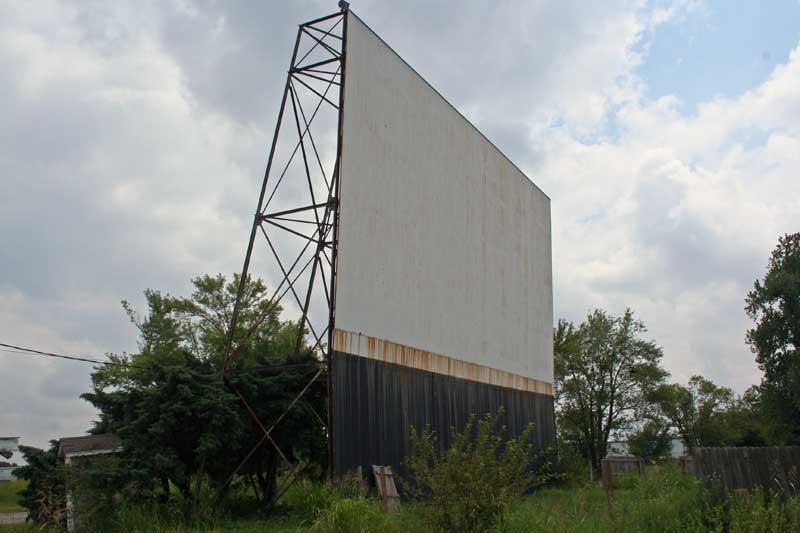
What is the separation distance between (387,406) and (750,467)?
9.83m

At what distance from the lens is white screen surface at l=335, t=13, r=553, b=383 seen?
20234 mm

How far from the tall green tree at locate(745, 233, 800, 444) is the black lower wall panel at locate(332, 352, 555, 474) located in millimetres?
22207

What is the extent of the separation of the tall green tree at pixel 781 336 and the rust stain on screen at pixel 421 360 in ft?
59.7

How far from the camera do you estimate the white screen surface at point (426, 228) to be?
20.2 meters

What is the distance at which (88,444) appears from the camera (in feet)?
61.1

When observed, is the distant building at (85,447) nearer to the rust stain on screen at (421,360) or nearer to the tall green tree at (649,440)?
the rust stain on screen at (421,360)

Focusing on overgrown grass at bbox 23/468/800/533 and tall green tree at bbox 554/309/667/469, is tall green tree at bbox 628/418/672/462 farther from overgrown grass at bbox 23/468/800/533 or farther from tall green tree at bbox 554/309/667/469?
overgrown grass at bbox 23/468/800/533

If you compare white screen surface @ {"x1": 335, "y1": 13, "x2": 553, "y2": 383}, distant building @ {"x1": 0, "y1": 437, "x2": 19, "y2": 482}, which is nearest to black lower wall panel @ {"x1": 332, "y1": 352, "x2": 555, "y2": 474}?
white screen surface @ {"x1": 335, "y1": 13, "x2": 553, "y2": 383}

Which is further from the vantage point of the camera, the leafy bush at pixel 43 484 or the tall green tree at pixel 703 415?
the tall green tree at pixel 703 415

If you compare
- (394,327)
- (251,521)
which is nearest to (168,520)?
(251,521)

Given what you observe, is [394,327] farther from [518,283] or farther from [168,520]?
[518,283]

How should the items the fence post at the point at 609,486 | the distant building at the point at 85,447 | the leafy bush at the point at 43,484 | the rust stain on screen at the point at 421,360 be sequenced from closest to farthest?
1. the fence post at the point at 609,486
2. the leafy bush at the point at 43,484
3. the distant building at the point at 85,447
4. the rust stain on screen at the point at 421,360

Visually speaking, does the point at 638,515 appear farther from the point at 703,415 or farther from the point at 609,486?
the point at 703,415

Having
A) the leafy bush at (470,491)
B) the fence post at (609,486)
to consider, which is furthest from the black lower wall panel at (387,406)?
the fence post at (609,486)
